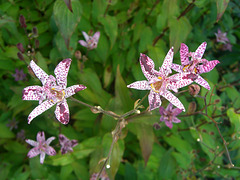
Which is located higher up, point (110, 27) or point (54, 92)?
point (110, 27)

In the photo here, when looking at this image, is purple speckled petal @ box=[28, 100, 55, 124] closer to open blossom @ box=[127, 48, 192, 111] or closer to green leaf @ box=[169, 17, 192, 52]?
open blossom @ box=[127, 48, 192, 111]

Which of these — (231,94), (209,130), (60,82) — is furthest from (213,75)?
(60,82)

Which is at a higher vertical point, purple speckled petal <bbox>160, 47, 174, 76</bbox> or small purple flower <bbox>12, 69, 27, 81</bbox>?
small purple flower <bbox>12, 69, 27, 81</bbox>

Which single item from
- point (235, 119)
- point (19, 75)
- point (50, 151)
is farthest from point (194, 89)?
point (19, 75)

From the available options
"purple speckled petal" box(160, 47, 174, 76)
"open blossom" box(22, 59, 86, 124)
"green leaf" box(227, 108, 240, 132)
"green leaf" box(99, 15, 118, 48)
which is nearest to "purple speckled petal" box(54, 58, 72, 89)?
"open blossom" box(22, 59, 86, 124)

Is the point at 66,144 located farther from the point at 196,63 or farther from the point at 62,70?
the point at 196,63

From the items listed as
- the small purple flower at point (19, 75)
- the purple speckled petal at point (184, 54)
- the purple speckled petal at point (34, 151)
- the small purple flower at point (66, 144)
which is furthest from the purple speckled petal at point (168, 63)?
the small purple flower at point (19, 75)

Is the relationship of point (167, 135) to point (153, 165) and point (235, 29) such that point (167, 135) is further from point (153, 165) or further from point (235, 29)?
point (235, 29)

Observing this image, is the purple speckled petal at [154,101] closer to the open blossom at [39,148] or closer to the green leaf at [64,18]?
the green leaf at [64,18]
